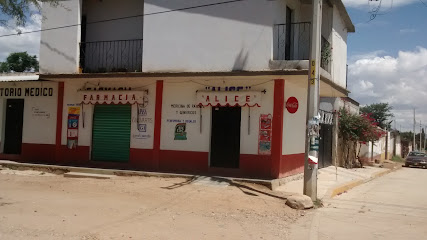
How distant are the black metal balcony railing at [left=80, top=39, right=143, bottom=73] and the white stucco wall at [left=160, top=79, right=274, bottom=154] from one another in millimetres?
1975

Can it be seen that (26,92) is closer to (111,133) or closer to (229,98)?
(111,133)

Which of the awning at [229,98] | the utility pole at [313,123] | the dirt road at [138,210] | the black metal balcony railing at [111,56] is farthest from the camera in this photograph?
the black metal balcony railing at [111,56]

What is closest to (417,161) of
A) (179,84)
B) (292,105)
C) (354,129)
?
(354,129)

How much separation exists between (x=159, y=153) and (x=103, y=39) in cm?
522

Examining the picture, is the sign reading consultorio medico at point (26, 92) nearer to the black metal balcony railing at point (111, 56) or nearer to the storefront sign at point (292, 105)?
the black metal balcony railing at point (111, 56)

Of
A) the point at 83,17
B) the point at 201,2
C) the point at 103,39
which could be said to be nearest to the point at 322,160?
the point at 201,2

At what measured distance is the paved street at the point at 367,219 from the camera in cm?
722

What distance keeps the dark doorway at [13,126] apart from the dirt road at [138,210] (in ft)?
14.9

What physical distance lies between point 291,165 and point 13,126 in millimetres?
11599

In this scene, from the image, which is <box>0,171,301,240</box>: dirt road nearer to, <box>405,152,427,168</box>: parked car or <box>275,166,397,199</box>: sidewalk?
<box>275,166,397,199</box>: sidewalk

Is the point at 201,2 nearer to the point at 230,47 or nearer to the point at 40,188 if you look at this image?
the point at 230,47

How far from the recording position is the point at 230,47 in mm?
12781

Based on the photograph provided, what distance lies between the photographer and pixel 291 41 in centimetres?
1395

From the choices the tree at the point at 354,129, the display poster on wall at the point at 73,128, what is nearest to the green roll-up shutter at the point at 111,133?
the display poster on wall at the point at 73,128
